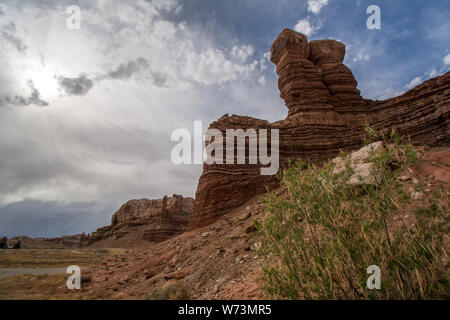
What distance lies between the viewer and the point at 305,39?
28.6 m

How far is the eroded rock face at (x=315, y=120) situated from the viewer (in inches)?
685

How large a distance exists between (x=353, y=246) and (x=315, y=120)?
2035 cm

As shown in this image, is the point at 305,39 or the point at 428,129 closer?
the point at 428,129

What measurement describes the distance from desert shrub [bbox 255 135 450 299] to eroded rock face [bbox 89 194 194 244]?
2169 inches

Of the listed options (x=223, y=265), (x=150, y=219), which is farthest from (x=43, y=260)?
(x=150, y=219)

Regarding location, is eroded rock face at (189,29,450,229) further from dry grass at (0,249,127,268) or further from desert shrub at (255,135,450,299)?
dry grass at (0,249,127,268)

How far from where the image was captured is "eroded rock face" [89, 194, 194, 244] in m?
55.5

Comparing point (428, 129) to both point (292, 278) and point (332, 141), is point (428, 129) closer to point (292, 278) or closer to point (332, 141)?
point (332, 141)

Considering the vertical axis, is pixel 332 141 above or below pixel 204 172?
above

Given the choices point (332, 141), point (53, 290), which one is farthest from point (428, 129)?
point (53, 290)

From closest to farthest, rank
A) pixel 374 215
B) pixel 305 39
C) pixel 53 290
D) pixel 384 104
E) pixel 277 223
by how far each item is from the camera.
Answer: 1. pixel 374 215
2. pixel 277 223
3. pixel 53 290
4. pixel 384 104
5. pixel 305 39

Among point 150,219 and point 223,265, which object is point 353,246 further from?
point 150,219

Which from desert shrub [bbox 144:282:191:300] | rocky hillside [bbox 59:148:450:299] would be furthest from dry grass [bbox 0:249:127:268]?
desert shrub [bbox 144:282:191:300]

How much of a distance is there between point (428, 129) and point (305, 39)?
719 inches
